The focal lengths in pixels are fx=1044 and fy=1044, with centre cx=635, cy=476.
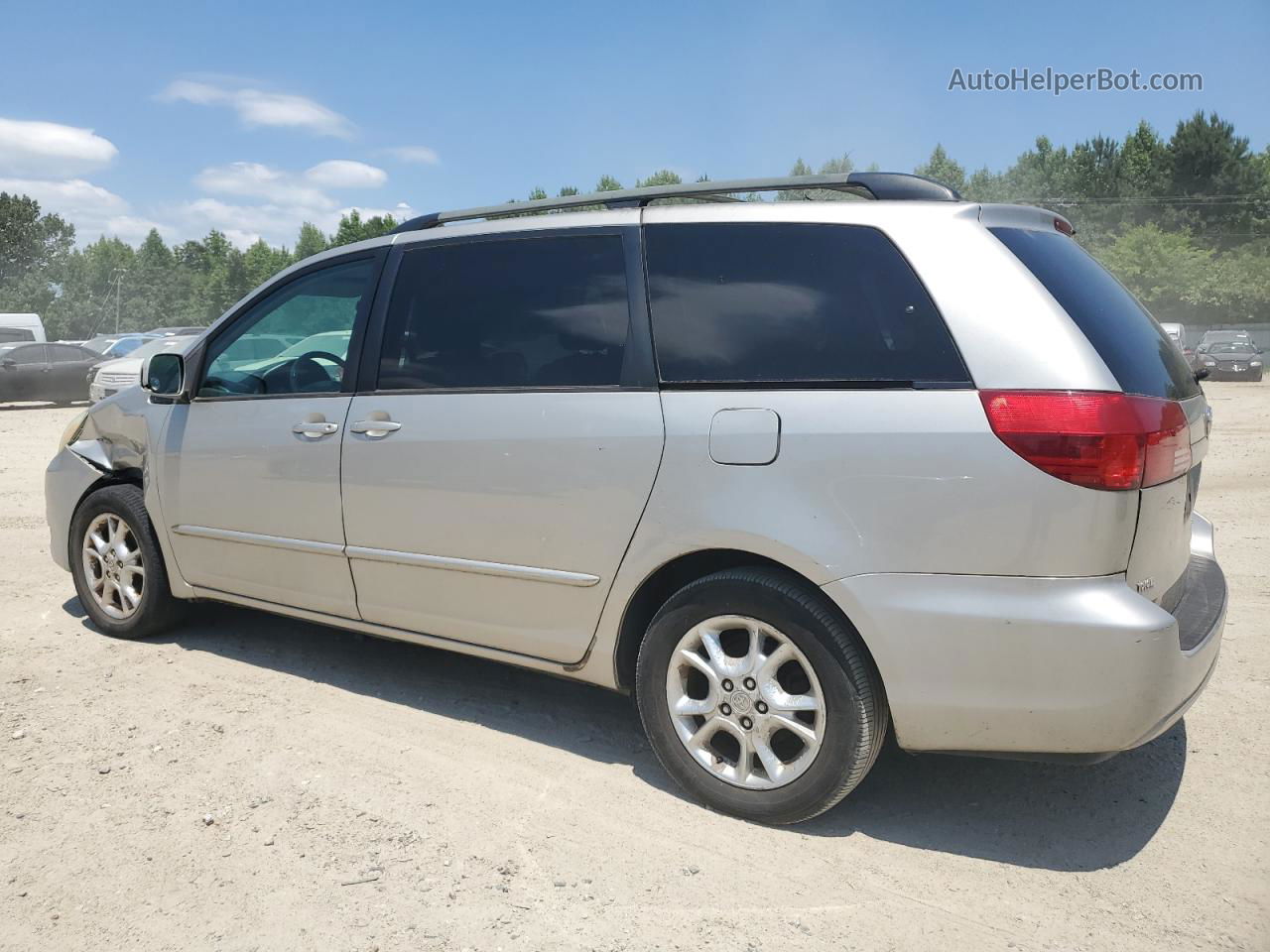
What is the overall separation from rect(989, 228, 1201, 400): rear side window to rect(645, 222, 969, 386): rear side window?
35 cm

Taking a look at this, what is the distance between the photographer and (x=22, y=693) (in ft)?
14.2

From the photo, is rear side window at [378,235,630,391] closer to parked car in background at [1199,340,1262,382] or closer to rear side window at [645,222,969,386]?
rear side window at [645,222,969,386]

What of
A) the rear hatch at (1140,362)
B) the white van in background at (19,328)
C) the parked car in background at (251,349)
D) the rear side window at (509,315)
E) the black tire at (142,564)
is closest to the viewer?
the rear hatch at (1140,362)

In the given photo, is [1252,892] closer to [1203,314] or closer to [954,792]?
[954,792]

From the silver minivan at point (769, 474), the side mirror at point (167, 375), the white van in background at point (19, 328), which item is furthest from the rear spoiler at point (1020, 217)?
the white van in background at point (19, 328)

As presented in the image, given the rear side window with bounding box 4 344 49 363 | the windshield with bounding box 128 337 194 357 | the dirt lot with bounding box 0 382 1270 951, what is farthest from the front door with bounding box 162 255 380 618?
the rear side window with bounding box 4 344 49 363

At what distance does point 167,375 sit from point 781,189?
294 cm

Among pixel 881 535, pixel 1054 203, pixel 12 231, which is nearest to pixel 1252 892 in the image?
pixel 881 535

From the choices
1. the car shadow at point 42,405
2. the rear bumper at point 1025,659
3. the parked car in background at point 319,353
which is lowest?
the car shadow at point 42,405

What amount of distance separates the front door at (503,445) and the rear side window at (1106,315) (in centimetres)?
120

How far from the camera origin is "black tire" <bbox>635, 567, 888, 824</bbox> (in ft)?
9.79

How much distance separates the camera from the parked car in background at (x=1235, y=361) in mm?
32156

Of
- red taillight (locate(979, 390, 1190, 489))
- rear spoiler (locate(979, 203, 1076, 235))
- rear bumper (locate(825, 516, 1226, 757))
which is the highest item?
rear spoiler (locate(979, 203, 1076, 235))

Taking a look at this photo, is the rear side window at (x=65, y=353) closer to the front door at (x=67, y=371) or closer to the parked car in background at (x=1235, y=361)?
the front door at (x=67, y=371)
